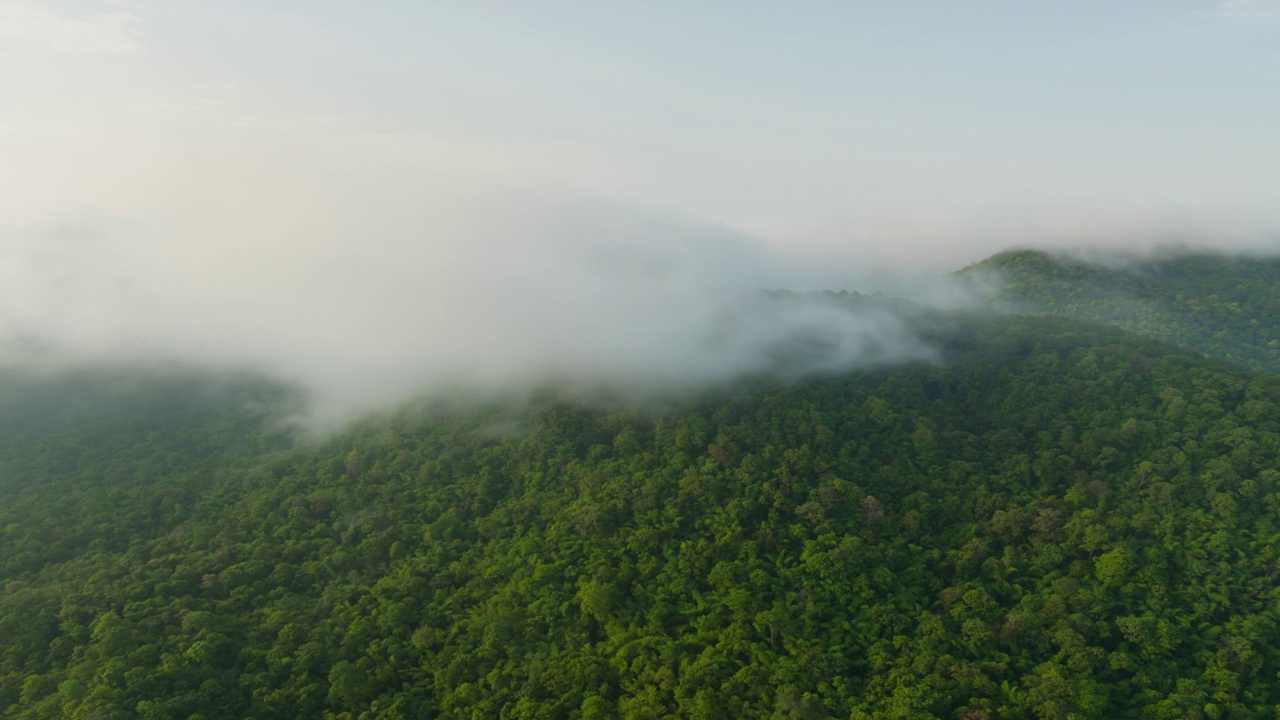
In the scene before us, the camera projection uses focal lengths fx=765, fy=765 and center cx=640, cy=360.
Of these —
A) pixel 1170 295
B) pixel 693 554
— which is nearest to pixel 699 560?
pixel 693 554

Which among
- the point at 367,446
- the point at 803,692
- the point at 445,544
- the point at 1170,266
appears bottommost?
the point at 803,692

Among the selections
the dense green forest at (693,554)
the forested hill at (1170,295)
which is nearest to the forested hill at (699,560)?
the dense green forest at (693,554)

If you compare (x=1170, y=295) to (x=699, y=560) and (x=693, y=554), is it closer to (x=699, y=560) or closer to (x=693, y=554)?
(x=693, y=554)

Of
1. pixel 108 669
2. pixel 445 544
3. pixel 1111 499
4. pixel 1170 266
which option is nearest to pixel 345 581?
pixel 445 544

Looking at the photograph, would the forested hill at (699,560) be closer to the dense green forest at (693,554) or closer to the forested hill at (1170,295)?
the dense green forest at (693,554)

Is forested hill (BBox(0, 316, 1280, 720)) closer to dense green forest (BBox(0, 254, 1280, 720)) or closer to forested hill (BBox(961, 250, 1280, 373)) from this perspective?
dense green forest (BBox(0, 254, 1280, 720))

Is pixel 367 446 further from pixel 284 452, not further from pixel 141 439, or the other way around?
pixel 141 439
